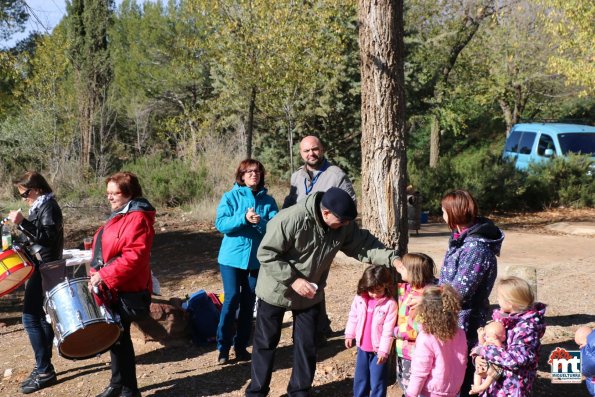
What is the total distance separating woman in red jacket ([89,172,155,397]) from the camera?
169 inches

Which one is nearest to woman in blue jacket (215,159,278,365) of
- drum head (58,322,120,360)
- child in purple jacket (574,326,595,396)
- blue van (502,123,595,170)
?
drum head (58,322,120,360)

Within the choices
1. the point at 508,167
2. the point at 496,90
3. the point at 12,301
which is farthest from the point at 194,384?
the point at 496,90

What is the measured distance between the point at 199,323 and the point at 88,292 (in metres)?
1.90

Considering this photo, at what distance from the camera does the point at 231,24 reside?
549 inches

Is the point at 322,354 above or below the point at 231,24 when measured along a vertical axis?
below

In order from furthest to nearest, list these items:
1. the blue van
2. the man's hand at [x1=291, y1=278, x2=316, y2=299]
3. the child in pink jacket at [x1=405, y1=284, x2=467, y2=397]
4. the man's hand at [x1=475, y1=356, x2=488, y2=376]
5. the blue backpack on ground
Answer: the blue van
the blue backpack on ground
the man's hand at [x1=291, y1=278, x2=316, y2=299]
the man's hand at [x1=475, y1=356, x2=488, y2=376]
the child in pink jacket at [x1=405, y1=284, x2=467, y2=397]

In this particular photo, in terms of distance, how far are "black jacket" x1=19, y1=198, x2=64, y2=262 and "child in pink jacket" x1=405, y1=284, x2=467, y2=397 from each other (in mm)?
2927

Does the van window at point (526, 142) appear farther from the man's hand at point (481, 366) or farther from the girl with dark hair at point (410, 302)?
the man's hand at point (481, 366)

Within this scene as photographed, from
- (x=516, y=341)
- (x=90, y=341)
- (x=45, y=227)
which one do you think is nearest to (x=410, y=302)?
(x=516, y=341)

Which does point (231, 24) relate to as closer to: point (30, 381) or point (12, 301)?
point (12, 301)

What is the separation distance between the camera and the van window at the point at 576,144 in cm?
1662

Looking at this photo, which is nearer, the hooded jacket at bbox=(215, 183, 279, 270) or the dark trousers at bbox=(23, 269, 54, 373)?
the dark trousers at bbox=(23, 269, 54, 373)

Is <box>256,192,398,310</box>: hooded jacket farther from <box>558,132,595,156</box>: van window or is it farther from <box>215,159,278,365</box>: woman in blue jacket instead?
<box>558,132,595,156</box>: van window

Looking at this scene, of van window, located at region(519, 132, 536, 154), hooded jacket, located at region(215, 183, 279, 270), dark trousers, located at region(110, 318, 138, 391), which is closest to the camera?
dark trousers, located at region(110, 318, 138, 391)
